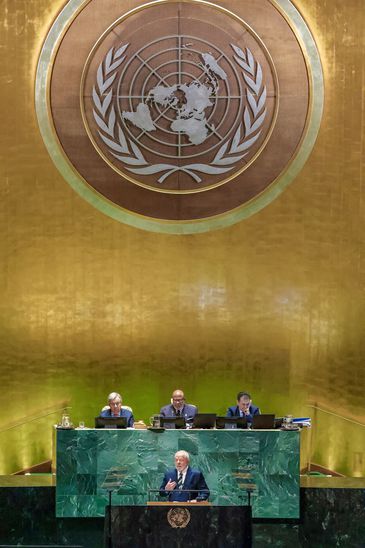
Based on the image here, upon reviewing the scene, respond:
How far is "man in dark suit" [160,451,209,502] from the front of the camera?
8.50 metres

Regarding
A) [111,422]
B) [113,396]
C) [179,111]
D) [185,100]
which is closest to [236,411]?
[113,396]

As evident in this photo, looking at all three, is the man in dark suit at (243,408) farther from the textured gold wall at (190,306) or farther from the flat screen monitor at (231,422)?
the textured gold wall at (190,306)

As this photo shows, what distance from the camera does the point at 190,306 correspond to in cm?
1079

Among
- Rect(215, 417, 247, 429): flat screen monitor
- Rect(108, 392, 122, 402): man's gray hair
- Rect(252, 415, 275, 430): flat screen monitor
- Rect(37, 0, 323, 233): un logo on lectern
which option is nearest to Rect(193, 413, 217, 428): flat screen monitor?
Rect(215, 417, 247, 429): flat screen monitor

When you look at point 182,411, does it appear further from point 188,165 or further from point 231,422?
point 188,165

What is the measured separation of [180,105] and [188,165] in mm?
652

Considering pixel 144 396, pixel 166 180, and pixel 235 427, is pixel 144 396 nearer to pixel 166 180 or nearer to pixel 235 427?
pixel 235 427

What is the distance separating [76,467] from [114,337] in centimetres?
200

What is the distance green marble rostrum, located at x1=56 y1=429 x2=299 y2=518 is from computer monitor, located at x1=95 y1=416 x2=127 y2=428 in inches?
5.6

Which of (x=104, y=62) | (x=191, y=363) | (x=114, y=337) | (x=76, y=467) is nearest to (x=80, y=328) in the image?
(x=114, y=337)

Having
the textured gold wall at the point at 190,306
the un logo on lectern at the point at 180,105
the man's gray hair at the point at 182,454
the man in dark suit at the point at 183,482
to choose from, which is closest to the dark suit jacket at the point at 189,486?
the man in dark suit at the point at 183,482

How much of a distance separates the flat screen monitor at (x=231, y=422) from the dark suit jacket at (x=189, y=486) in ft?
2.38

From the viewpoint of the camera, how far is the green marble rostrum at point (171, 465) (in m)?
9.12

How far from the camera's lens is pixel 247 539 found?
8.16m
